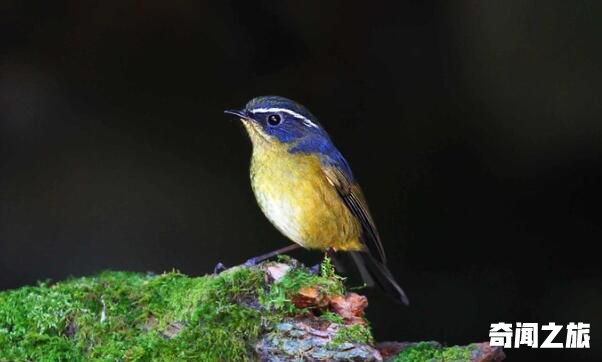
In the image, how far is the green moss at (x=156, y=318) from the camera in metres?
3.42

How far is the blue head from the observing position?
4.79 metres

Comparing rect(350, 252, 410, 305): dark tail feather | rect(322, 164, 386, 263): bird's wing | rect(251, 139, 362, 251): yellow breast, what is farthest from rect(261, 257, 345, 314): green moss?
rect(350, 252, 410, 305): dark tail feather

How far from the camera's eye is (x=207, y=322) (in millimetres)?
3506

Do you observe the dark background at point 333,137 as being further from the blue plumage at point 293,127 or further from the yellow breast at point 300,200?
the yellow breast at point 300,200

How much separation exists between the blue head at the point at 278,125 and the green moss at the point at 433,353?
117cm

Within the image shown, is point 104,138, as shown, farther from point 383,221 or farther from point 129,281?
point 129,281

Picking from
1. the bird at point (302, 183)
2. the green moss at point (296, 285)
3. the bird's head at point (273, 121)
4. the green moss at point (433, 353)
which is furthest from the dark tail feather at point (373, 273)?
the green moss at point (296, 285)

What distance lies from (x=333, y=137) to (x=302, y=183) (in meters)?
2.12

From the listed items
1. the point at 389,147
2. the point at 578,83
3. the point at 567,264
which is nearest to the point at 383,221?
the point at 389,147

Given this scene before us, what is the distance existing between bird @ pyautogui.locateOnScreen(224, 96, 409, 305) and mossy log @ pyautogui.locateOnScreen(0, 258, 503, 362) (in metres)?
0.72

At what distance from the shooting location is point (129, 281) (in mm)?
4172

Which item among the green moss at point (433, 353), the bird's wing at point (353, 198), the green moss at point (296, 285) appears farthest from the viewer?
the bird's wing at point (353, 198)

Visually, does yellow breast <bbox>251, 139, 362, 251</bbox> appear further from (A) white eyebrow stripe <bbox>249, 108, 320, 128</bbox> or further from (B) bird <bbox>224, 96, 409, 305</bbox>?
(A) white eyebrow stripe <bbox>249, 108, 320, 128</bbox>

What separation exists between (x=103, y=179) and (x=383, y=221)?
193 cm
